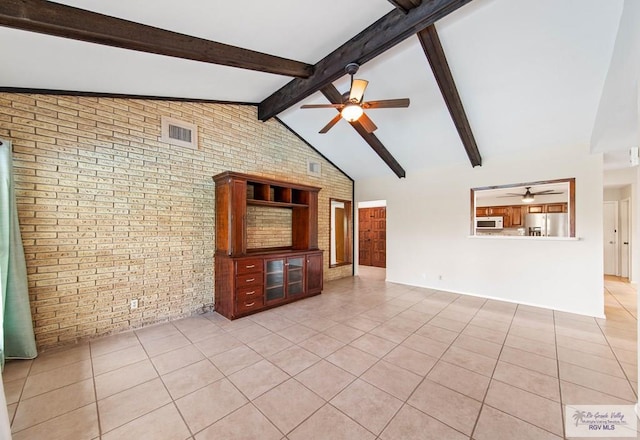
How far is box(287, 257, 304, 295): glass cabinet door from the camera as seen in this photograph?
4301 millimetres

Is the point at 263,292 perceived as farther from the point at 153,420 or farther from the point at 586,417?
the point at 586,417

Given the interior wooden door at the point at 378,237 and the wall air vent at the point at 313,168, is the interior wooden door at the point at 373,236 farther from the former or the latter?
the wall air vent at the point at 313,168

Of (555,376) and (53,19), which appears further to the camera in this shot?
(555,376)

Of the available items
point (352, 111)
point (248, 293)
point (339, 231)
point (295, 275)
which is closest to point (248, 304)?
point (248, 293)

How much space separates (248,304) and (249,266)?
568mm

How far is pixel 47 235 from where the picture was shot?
8.69 ft

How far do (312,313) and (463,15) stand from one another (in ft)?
13.3

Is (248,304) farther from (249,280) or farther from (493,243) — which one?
(493,243)

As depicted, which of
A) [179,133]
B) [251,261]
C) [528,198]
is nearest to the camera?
[179,133]

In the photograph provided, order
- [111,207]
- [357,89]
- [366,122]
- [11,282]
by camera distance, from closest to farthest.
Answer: [11,282] < [357,89] < [111,207] < [366,122]

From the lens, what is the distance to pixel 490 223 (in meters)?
7.59

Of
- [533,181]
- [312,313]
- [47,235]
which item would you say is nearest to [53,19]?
[47,235]

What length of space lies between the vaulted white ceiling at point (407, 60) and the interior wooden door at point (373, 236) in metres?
4.25

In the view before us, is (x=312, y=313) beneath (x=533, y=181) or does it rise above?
beneath
